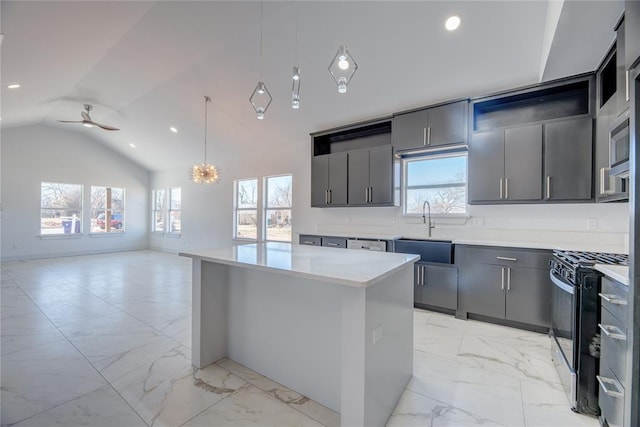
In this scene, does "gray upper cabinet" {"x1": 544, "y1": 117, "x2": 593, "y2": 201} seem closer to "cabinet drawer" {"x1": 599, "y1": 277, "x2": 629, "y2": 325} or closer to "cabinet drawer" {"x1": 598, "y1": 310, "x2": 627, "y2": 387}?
"cabinet drawer" {"x1": 599, "y1": 277, "x2": 629, "y2": 325}

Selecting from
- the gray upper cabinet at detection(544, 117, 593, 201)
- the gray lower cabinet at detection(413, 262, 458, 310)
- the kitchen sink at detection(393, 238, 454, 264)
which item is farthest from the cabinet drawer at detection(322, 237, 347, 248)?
the gray upper cabinet at detection(544, 117, 593, 201)

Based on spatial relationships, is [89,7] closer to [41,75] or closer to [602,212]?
[41,75]

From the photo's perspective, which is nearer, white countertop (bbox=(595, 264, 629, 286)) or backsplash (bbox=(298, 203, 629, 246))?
white countertop (bbox=(595, 264, 629, 286))

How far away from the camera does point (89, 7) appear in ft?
8.50

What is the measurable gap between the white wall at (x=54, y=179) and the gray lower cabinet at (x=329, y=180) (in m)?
7.04

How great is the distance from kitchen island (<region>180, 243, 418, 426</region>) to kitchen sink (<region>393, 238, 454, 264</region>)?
159cm

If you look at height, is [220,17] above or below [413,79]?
above

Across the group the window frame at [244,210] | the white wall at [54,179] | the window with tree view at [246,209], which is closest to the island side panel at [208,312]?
the window frame at [244,210]

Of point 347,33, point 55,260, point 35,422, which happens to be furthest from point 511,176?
point 55,260

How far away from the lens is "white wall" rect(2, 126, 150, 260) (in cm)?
659

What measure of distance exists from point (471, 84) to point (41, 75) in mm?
5737

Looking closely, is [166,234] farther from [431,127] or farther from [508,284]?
[508,284]

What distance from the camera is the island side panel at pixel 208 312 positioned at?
2.22 m

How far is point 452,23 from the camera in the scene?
2754 millimetres
